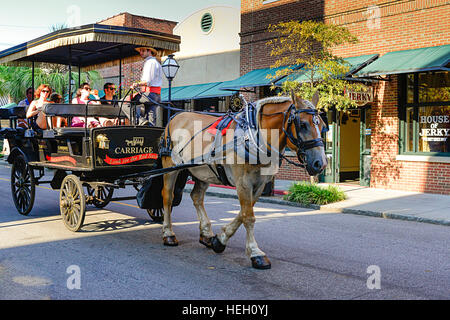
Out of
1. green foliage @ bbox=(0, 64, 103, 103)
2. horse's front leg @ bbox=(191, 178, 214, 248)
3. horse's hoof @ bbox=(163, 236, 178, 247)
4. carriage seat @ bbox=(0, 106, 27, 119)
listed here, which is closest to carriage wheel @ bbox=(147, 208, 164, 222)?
horse's front leg @ bbox=(191, 178, 214, 248)

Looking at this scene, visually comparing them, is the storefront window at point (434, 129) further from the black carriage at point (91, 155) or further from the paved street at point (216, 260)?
the black carriage at point (91, 155)

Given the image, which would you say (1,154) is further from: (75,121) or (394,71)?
(394,71)

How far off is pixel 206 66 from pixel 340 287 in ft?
59.5

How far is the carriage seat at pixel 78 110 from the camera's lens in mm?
7793

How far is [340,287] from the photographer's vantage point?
4926 millimetres

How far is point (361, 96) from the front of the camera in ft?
45.0

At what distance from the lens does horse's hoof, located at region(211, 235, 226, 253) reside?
20.3 ft

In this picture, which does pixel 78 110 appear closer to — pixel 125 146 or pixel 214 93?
pixel 125 146

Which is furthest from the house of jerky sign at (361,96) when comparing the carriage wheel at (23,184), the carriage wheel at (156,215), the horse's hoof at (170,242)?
the carriage wheel at (23,184)

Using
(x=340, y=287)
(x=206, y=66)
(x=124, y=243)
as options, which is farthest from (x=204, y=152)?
(x=206, y=66)

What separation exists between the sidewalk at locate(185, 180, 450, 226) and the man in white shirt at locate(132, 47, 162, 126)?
491 centimetres

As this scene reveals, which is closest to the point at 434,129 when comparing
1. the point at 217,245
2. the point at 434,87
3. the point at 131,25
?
the point at 434,87

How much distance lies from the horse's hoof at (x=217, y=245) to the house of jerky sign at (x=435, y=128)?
9388 millimetres

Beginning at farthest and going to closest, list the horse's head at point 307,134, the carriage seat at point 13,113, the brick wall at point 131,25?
the brick wall at point 131,25
the carriage seat at point 13,113
the horse's head at point 307,134
